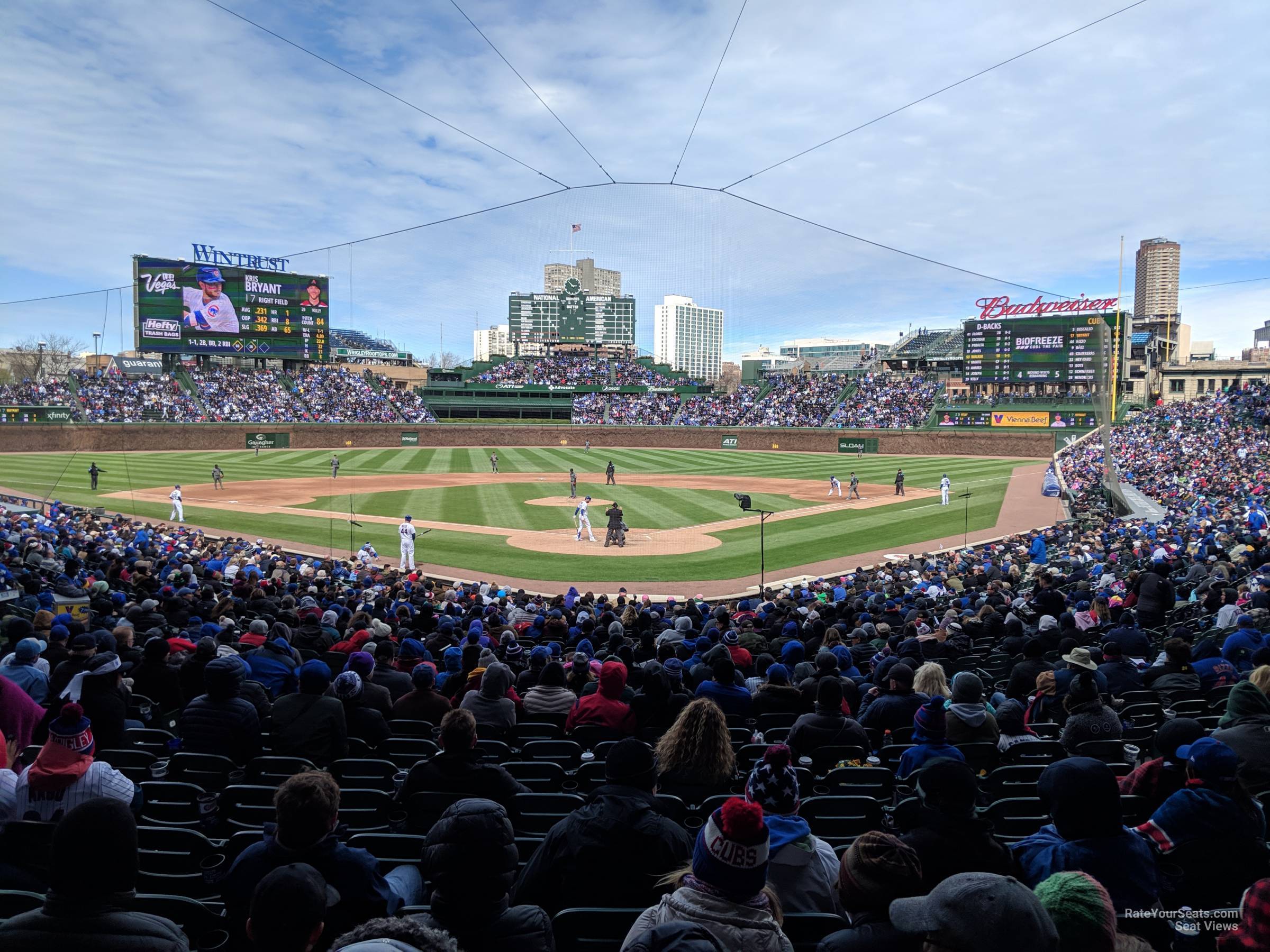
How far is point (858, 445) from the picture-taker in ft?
218

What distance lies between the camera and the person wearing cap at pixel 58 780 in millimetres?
4500

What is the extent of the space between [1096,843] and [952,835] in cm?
63

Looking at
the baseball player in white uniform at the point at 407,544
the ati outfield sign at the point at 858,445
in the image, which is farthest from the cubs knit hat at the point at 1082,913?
the ati outfield sign at the point at 858,445

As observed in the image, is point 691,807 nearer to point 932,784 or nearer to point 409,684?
point 932,784

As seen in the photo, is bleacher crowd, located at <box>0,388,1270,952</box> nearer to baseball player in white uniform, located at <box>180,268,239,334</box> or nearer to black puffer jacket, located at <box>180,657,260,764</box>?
black puffer jacket, located at <box>180,657,260,764</box>

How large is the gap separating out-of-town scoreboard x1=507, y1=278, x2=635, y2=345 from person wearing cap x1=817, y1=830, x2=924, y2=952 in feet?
380

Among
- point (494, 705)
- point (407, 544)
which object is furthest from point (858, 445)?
point (494, 705)

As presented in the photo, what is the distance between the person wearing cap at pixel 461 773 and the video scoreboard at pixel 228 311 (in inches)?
3005

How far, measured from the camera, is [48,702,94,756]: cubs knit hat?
4.52 meters

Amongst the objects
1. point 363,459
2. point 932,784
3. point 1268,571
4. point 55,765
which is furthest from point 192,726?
point 363,459

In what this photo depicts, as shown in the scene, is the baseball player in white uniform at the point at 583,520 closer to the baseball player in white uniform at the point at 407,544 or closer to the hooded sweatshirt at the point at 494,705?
the baseball player in white uniform at the point at 407,544

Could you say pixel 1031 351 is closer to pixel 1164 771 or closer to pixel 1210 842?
pixel 1164 771

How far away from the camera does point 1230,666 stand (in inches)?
309

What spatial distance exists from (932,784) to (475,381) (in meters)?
88.7
